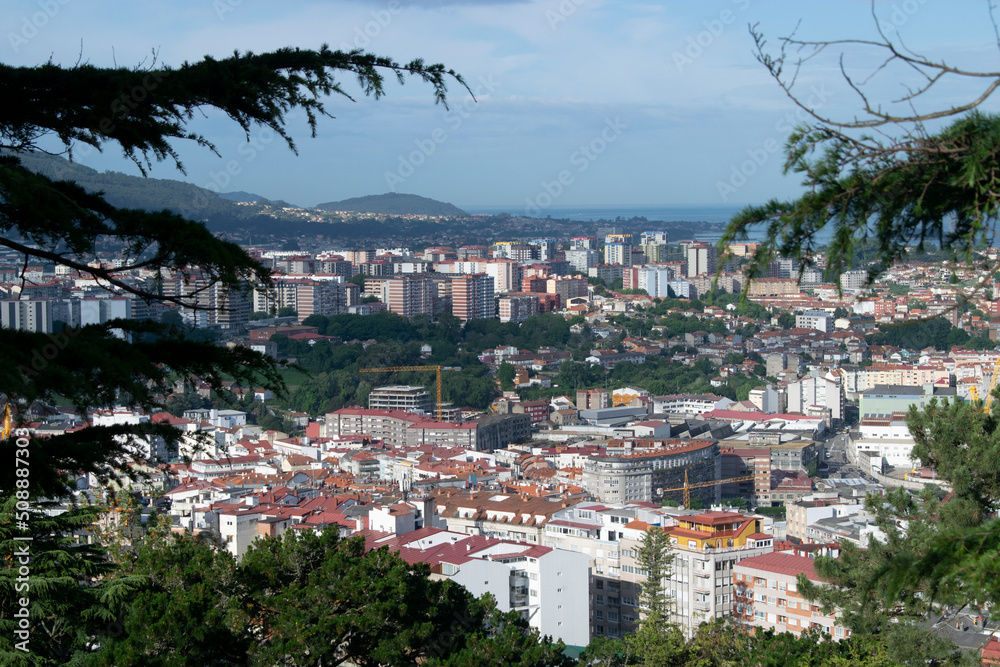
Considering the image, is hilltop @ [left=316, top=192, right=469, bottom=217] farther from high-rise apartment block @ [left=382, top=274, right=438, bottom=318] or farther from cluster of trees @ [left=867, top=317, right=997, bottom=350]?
cluster of trees @ [left=867, top=317, right=997, bottom=350]

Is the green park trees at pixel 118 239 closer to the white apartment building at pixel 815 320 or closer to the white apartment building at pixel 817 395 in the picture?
the white apartment building at pixel 817 395

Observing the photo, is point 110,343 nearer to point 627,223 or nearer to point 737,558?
point 737,558

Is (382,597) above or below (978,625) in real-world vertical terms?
above

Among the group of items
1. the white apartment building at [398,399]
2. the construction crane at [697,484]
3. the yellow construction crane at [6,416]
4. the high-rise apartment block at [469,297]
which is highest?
the yellow construction crane at [6,416]

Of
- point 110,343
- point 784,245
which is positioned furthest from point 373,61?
point 784,245

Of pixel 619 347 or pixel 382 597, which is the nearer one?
pixel 382 597

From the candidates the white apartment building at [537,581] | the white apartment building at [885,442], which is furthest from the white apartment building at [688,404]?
the white apartment building at [537,581]

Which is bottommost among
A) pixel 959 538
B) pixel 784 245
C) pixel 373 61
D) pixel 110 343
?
pixel 959 538

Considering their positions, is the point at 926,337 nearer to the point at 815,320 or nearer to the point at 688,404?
the point at 815,320

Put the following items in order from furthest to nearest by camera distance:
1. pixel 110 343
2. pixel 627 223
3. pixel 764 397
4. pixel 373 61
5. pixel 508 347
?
pixel 627 223
pixel 508 347
pixel 764 397
pixel 373 61
pixel 110 343
